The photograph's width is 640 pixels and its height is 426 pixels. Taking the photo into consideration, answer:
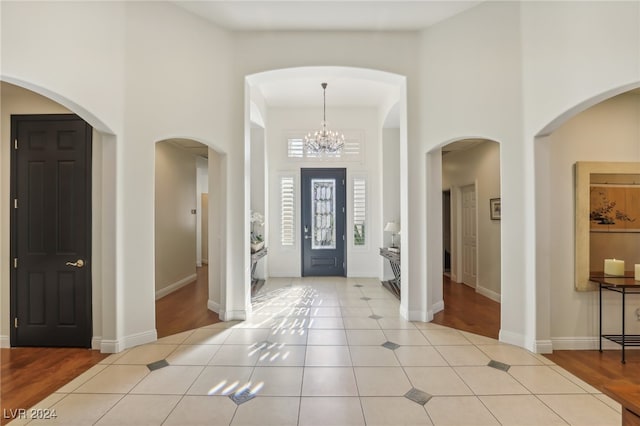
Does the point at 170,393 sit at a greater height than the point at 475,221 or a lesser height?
lesser

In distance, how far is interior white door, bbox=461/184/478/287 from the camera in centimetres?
666

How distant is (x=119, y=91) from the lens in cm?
351

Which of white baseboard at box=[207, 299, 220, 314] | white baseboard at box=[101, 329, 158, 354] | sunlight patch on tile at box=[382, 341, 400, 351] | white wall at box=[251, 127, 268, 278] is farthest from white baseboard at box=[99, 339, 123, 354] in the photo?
white wall at box=[251, 127, 268, 278]

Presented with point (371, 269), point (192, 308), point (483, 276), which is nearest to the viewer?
point (192, 308)

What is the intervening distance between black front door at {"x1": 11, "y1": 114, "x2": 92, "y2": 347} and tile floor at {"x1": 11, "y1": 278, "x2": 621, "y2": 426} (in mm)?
991

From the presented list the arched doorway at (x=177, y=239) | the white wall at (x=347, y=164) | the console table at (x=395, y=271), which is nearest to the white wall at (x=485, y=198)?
the console table at (x=395, y=271)

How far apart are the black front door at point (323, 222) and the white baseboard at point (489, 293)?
114 inches

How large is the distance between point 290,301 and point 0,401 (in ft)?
11.8

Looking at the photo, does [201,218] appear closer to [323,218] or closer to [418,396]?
[323,218]

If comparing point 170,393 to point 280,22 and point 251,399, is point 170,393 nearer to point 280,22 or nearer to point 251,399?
point 251,399

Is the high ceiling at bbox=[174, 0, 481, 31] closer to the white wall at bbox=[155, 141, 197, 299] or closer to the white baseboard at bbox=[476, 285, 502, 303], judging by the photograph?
the white wall at bbox=[155, 141, 197, 299]

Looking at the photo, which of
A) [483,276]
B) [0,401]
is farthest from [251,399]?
[483,276]

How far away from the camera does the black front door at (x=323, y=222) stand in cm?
755

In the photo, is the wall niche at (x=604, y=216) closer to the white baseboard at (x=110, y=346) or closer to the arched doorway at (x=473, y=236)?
the arched doorway at (x=473, y=236)
